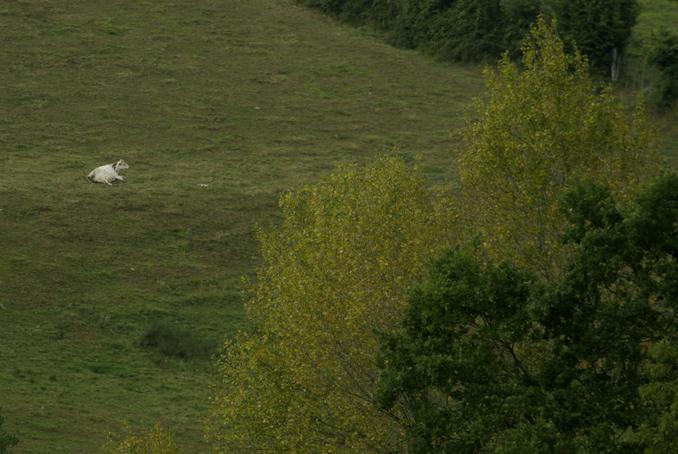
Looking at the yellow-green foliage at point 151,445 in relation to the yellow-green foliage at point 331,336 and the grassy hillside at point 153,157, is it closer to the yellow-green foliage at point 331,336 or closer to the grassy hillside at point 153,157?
the yellow-green foliage at point 331,336

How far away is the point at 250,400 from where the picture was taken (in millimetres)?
26125

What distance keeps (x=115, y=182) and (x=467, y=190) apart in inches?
1228

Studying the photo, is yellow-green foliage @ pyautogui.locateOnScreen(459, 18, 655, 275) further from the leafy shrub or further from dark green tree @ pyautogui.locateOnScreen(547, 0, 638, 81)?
dark green tree @ pyautogui.locateOnScreen(547, 0, 638, 81)

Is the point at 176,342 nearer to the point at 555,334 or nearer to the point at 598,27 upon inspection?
the point at 555,334

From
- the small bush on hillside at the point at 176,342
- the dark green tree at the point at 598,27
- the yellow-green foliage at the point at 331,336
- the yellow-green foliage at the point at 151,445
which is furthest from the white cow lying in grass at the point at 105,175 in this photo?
the yellow-green foliage at the point at 331,336

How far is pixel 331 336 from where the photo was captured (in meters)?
25.8

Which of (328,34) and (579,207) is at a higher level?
(579,207)

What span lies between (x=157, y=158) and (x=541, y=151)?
36.7 m

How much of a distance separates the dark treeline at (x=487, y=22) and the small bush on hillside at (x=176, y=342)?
25107 mm

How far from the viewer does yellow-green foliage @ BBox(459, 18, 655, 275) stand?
2828 centimetres

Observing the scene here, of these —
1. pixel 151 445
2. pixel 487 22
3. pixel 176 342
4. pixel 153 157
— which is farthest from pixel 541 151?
pixel 487 22

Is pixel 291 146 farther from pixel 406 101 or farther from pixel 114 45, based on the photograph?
pixel 114 45

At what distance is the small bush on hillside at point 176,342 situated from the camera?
4404 cm

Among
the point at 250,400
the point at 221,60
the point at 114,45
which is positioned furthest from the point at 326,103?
the point at 250,400
